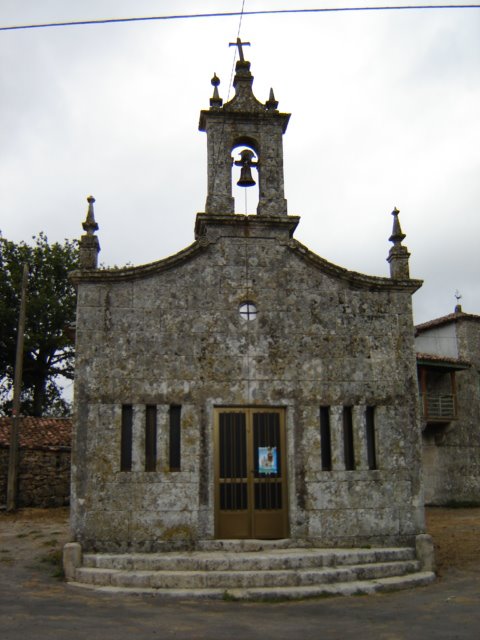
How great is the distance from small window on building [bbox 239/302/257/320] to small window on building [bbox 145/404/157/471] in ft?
7.65

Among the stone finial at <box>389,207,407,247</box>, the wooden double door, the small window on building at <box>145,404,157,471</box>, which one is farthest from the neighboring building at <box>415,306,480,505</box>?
the small window on building at <box>145,404,157,471</box>

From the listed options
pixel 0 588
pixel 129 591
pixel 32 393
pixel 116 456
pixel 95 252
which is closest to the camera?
pixel 129 591

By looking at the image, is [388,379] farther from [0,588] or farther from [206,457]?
[0,588]

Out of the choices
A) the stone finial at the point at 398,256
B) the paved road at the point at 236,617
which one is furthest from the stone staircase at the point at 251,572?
the stone finial at the point at 398,256

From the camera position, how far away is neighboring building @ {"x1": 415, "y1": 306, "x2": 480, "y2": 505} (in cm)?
2634

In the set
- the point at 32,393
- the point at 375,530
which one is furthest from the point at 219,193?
the point at 32,393

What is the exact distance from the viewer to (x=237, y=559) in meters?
10.4

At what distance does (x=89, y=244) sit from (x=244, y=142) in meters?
3.74

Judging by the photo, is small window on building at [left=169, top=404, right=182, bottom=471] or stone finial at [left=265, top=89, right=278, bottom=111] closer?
small window on building at [left=169, top=404, right=182, bottom=471]

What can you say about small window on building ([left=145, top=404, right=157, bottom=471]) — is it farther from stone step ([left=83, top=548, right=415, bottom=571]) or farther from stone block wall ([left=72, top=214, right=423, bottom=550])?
stone step ([left=83, top=548, right=415, bottom=571])

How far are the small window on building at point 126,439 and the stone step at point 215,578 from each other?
180 centimetres

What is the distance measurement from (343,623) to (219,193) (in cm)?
777

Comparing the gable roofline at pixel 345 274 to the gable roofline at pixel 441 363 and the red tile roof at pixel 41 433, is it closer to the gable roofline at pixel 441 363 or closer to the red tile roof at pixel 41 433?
the gable roofline at pixel 441 363

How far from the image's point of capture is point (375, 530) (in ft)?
38.5
